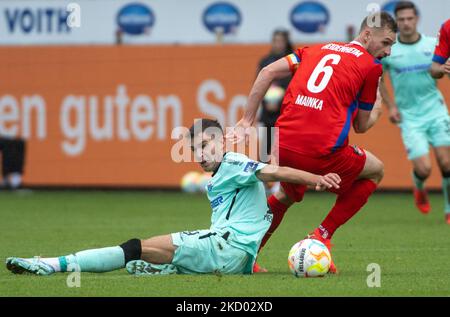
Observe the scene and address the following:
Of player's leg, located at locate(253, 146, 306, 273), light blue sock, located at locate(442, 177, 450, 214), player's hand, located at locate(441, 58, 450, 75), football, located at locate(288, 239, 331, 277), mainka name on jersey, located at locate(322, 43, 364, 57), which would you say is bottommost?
light blue sock, located at locate(442, 177, 450, 214)

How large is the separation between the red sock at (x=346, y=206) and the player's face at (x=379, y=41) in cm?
110

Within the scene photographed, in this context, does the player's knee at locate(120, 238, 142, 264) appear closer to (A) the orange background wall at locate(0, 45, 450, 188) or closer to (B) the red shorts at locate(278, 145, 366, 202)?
(B) the red shorts at locate(278, 145, 366, 202)

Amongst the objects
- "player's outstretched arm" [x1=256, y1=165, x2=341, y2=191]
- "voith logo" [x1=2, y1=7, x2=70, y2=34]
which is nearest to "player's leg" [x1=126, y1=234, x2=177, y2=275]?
"player's outstretched arm" [x1=256, y1=165, x2=341, y2=191]

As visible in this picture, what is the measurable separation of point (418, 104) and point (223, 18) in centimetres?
653

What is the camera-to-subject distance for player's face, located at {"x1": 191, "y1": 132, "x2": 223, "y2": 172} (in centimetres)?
A: 841

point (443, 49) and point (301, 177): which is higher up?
point (443, 49)

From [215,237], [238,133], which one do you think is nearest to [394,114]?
[238,133]

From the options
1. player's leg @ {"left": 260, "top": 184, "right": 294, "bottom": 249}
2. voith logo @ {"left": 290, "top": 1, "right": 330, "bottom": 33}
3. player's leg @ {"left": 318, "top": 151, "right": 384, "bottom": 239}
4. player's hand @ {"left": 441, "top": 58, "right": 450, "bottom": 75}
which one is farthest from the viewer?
voith logo @ {"left": 290, "top": 1, "right": 330, "bottom": 33}

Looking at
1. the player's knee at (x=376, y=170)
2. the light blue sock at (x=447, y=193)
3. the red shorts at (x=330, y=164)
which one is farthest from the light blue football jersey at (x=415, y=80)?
the red shorts at (x=330, y=164)

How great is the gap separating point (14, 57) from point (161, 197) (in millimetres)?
3811

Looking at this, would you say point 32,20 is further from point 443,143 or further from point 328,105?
point 328,105

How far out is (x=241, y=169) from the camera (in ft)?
27.2

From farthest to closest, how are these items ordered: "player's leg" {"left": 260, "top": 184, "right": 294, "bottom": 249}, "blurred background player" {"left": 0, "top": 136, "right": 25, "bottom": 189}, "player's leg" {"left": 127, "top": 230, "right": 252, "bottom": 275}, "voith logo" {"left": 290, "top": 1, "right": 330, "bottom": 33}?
1. "blurred background player" {"left": 0, "top": 136, "right": 25, "bottom": 189}
2. "voith logo" {"left": 290, "top": 1, "right": 330, "bottom": 33}
3. "player's leg" {"left": 260, "top": 184, "right": 294, "bottom": 249}
4. "player's leg" {"left": 127, "top": 230, "right": 252, "bottom": 275}

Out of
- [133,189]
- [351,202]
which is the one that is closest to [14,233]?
[351,202]
